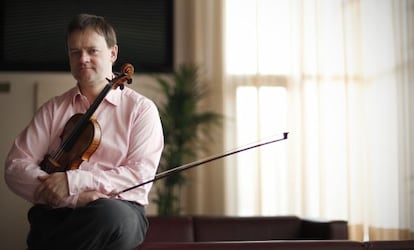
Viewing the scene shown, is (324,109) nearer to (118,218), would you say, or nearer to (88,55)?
(88,55)

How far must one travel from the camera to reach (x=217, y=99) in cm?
479

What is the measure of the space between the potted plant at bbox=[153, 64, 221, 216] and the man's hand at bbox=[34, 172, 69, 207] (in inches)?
99.1

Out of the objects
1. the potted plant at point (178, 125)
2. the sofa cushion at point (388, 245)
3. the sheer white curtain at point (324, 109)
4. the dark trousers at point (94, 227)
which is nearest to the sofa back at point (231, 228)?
the potted plant at point (178, 125)

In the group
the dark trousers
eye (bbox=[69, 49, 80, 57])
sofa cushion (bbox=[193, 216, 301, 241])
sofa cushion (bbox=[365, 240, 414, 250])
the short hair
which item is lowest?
sofa cushion (bbox=[193, 216, 301, 241])

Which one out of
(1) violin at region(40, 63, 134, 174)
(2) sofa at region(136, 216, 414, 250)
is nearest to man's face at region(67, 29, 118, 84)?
(1) violin at region(40, 63, 134, 174)

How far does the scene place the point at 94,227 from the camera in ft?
Answer: 5.25

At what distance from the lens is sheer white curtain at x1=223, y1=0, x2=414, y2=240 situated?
480 cm

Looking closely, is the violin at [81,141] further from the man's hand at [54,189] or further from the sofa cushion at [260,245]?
the sofa cushion at [260,245]

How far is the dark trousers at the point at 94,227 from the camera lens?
5.26 ft

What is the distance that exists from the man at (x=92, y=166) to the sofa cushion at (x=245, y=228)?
1799 millimetres

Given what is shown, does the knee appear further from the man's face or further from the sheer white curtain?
the sheer white curtain

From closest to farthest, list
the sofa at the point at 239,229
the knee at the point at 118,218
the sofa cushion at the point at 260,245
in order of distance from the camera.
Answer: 1. the knee at the point at 118,218
2. the sofa cushion at the point at 260,245
3. the sofa at the point at 239,229

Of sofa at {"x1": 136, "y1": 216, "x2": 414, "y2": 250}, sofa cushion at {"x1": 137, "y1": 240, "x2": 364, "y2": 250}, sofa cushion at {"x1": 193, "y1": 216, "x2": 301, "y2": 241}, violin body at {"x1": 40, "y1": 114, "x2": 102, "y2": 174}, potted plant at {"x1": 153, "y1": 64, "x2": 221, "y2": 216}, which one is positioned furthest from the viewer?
potted plant at {"x1": 153, "y1": 64, "x2": 221, "y2": 216}

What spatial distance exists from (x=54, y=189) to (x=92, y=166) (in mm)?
164
